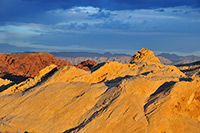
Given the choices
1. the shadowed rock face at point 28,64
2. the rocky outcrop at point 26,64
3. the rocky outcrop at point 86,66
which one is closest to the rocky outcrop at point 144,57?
the rocky outcrop at point 86,66

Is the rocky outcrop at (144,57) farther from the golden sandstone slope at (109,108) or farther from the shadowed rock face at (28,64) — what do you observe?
the shadowed rock face at (28,64)

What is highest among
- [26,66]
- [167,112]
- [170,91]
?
[170,91]

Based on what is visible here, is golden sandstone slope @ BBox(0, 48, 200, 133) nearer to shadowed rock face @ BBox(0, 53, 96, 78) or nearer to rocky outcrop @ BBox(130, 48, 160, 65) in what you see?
rocky outcrop @ BBox(130, 48, 160, 65)

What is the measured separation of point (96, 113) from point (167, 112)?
314 cm

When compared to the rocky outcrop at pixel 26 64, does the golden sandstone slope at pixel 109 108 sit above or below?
above

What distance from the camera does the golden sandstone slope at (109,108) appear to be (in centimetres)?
1017

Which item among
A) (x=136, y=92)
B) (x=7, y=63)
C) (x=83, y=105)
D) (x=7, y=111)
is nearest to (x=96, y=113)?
(x=83, y=105)

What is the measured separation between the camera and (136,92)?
11359mm

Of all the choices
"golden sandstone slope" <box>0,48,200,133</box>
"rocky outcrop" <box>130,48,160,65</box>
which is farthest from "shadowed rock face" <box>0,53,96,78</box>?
"golden sandstone slope" <box>0,48,200,133</box>

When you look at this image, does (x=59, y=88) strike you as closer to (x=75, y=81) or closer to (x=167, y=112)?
(x=75, y=81)

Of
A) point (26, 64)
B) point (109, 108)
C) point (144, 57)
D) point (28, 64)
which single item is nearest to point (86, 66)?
point (28, 64)

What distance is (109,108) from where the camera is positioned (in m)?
10.6

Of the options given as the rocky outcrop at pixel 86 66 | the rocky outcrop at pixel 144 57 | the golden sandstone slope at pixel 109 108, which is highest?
the rocky outcrop at pixel 144 57

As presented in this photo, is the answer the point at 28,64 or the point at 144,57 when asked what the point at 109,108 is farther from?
the point at 28,64
